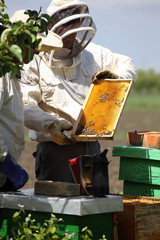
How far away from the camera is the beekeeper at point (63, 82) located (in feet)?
13.4

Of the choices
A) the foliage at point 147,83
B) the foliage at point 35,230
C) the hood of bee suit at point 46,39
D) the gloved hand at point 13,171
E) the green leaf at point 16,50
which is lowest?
the foliage at point 35,230

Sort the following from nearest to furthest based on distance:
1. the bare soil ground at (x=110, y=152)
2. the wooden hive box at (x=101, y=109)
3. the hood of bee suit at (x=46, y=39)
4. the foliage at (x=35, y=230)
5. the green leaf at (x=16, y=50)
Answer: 1. the green leaf at (x=16, y=50)
2. the foliage at (x=35, y=230)
3. the hood of bee suit at (x=46, y=39)
4. the wooden hive box at (x=101, y=109)
5. the bare soil ground at (x=110, y=152)

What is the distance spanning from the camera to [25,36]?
2666 millimetres

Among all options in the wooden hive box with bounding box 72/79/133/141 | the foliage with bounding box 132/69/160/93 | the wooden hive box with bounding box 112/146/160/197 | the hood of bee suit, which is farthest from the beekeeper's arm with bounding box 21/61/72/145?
the foliage with bounding box 132/69/160/93

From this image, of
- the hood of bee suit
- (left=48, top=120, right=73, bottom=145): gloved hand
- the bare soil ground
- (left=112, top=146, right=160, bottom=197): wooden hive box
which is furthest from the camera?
the bare soil ground

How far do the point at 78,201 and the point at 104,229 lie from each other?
0.37 metres

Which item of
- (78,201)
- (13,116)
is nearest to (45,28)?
(13,116)

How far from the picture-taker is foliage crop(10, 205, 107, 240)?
2.99m

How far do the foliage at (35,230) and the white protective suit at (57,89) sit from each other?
2.83 ft

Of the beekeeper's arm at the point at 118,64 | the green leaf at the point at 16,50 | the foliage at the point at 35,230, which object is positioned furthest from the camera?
the beekeeper's arm at the point at 118,64

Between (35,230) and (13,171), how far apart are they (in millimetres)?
429

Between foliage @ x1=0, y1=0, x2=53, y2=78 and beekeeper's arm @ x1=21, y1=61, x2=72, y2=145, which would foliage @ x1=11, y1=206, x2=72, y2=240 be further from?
foliage @ x1=0, y1=0, x2=53, y2=78

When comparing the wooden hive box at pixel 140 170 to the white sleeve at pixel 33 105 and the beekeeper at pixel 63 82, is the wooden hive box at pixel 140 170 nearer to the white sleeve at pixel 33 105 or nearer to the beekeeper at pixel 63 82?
the beekeeper at pixel 63 82

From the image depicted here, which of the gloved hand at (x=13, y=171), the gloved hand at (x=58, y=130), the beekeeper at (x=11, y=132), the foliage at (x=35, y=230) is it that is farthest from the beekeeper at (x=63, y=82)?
the foliage at (x=35, y=230)
